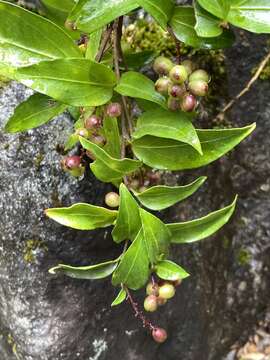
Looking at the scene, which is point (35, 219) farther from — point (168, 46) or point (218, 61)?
point (218, 61)

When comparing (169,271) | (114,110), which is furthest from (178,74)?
(169,271)

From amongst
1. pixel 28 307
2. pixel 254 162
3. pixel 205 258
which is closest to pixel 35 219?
pixel 28 307

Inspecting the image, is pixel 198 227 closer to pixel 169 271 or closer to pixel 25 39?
pixel 169 271

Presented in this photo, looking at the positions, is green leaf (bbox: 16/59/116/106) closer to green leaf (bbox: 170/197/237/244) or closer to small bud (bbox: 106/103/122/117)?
small bud (bbox: 106/103/122/117)

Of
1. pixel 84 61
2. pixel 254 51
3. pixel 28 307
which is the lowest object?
pixel 28 307

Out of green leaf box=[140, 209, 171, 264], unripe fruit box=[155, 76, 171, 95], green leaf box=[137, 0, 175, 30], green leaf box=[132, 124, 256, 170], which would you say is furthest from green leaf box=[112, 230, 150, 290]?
green leaf box=[137, 0, 175, 30]

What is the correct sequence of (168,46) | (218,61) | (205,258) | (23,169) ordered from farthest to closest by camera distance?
(205,258)
(218,61)
(168,46)
(23,169)

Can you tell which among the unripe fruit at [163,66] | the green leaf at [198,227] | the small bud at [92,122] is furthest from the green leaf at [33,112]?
the green leaf at [198,227]

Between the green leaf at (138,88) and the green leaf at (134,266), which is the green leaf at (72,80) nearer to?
the green leaf at (138,88)
